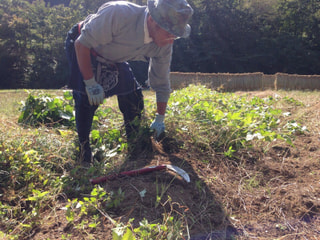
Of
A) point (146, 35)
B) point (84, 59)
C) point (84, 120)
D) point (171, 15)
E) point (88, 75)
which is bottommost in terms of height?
point (84, 120)

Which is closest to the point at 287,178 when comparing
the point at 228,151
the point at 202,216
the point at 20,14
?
the point at 228,151

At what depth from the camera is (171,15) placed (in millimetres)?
1940

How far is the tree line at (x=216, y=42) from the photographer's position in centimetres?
1950

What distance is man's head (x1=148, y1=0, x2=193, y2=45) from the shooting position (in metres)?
1.94

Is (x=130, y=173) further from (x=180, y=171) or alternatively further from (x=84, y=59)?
(x=84, y=59)

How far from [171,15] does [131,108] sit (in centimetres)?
102

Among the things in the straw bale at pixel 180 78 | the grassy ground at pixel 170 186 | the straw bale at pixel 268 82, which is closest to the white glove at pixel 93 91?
the grassy ground at pixel 170 186

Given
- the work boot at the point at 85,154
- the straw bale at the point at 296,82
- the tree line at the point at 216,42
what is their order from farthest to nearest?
the tree line at the point at 216,42, the straw bale at the point at 296,82, the work boot at the point at 85,154

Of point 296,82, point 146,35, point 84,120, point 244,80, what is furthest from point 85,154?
point 296,82

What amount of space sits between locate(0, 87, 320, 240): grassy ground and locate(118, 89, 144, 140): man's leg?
0.34 ft

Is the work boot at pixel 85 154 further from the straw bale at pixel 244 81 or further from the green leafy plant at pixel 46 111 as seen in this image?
→ the straw bale at pixel 244 81

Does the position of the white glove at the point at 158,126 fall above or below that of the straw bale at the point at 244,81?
above

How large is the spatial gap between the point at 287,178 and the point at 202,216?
912mm

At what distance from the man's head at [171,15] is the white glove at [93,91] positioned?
0.65m
